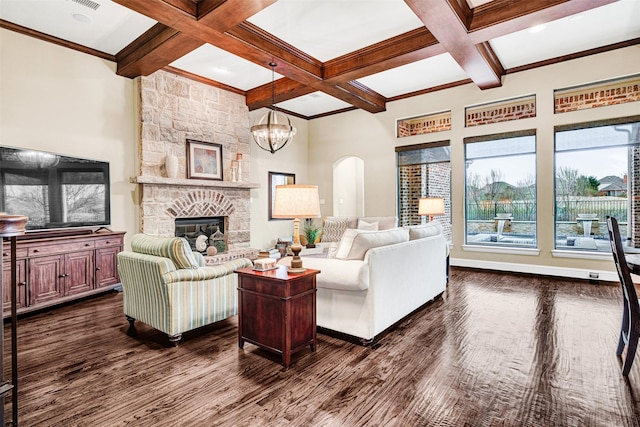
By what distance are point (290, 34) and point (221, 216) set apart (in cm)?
345

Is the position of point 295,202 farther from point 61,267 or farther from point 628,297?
point 61,267

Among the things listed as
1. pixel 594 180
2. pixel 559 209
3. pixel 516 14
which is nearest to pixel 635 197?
pixel 594 180

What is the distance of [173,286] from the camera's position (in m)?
2.82

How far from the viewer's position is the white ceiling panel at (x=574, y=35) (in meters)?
3.95

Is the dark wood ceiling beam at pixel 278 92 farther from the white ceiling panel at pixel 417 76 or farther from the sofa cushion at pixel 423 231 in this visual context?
A: the sofa cushion at pixel 423 231

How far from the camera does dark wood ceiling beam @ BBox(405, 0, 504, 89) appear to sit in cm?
327

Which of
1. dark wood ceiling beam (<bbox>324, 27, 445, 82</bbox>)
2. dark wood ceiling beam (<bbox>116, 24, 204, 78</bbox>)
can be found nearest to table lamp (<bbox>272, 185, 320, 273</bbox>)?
dark wood ceiling beam (<bbox>116, 24, 204, 78</bbox>)

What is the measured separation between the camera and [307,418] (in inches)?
75.0

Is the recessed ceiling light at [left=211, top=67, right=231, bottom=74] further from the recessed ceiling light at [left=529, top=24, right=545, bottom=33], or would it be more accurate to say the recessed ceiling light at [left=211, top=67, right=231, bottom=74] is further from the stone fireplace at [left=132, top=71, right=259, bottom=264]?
the recessed ceiling light at [left=529, top=24, right=545, bottom=33]

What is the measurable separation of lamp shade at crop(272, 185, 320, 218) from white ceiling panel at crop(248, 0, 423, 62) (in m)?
2.25

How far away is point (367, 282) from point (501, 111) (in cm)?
462

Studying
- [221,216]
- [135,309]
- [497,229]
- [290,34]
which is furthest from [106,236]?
[497,229]

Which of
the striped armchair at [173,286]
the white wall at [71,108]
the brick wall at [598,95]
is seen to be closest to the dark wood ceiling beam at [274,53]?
the white wall at [71,108]

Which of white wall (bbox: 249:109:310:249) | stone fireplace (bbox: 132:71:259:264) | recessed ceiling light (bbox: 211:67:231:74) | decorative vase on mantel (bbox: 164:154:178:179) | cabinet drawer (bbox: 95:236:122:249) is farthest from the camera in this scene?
white wall (bbox: 249:109:310:249)
